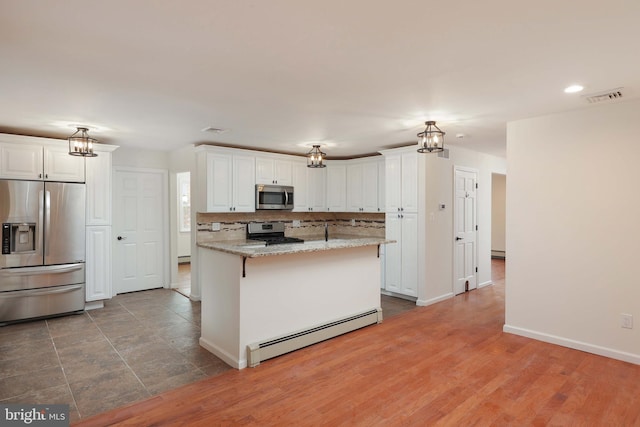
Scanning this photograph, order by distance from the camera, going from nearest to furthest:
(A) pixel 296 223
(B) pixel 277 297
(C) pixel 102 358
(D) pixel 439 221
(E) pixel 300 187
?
(C) pixel 102 358 → (B) pixel 277 297 → (D) pixel 439 221 → (E) pixel 300 187 → (A) pixel 296 223

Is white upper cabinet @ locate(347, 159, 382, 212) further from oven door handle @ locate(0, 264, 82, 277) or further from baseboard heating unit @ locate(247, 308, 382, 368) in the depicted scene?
oven door handle @ locate(0, 264, 82, 277)

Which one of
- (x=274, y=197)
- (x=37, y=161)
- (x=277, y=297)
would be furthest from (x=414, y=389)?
(x=37, y=161)

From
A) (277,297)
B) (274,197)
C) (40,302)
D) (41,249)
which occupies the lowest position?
(40,302)

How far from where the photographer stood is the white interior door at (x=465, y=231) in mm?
5629

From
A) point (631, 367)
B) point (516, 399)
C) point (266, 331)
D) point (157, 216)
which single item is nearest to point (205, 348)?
point (266, 331)

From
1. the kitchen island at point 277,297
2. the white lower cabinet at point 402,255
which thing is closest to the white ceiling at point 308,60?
the kitchen island at point 277,297

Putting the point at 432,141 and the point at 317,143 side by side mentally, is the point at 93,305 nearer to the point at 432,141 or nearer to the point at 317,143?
the point at 317,143

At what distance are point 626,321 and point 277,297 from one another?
329 centimetres

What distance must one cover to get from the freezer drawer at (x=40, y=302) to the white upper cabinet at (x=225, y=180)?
2015 millimetres

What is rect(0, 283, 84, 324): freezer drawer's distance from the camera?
4.32m

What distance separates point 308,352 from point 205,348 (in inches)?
41.9

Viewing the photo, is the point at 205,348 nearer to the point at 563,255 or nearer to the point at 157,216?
the point at 157,216

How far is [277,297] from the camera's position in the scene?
3.48 meters

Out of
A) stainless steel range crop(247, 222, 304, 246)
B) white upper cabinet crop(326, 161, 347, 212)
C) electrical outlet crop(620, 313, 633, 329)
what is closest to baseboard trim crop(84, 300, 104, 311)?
stainless steel range crop(247, 222, 304, 246)
